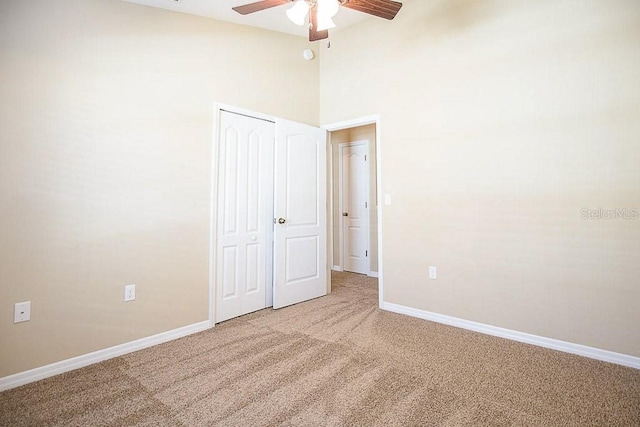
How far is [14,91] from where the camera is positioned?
1777 millimetres

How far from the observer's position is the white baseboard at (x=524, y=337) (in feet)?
6.64

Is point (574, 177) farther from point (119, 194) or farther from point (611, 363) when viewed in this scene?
point (119, 194)

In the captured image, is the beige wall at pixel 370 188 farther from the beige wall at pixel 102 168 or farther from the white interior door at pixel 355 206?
the beige wall at pixel 102 168

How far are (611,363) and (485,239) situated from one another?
1.13 metres

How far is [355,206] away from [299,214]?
1800mm

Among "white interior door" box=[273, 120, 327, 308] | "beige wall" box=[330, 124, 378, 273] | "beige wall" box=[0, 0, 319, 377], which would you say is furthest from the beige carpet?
"beige wall" box=[330, 124, 378, 273]

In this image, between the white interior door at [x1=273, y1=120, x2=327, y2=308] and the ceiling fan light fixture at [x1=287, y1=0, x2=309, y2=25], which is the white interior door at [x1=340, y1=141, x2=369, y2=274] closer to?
the white interior door at [x1=273, y1=120, x2=327, y2=308]

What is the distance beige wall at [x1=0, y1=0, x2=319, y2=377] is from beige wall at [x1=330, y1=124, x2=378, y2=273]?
2.49 meters

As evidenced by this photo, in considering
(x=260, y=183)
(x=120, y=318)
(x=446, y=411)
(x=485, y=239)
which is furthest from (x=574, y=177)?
(x=120, y=318)

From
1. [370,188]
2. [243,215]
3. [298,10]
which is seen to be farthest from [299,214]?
[298,10]

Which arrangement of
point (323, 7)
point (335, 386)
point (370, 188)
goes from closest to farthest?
point (335, 386) < point (323, 7) < point (370, 188)

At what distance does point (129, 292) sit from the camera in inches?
87.7

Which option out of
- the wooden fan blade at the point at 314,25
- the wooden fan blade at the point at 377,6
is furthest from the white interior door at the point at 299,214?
the wooden fan blade at the point at 377,6

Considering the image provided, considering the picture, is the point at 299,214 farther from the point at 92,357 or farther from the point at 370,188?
the point at 92,357
